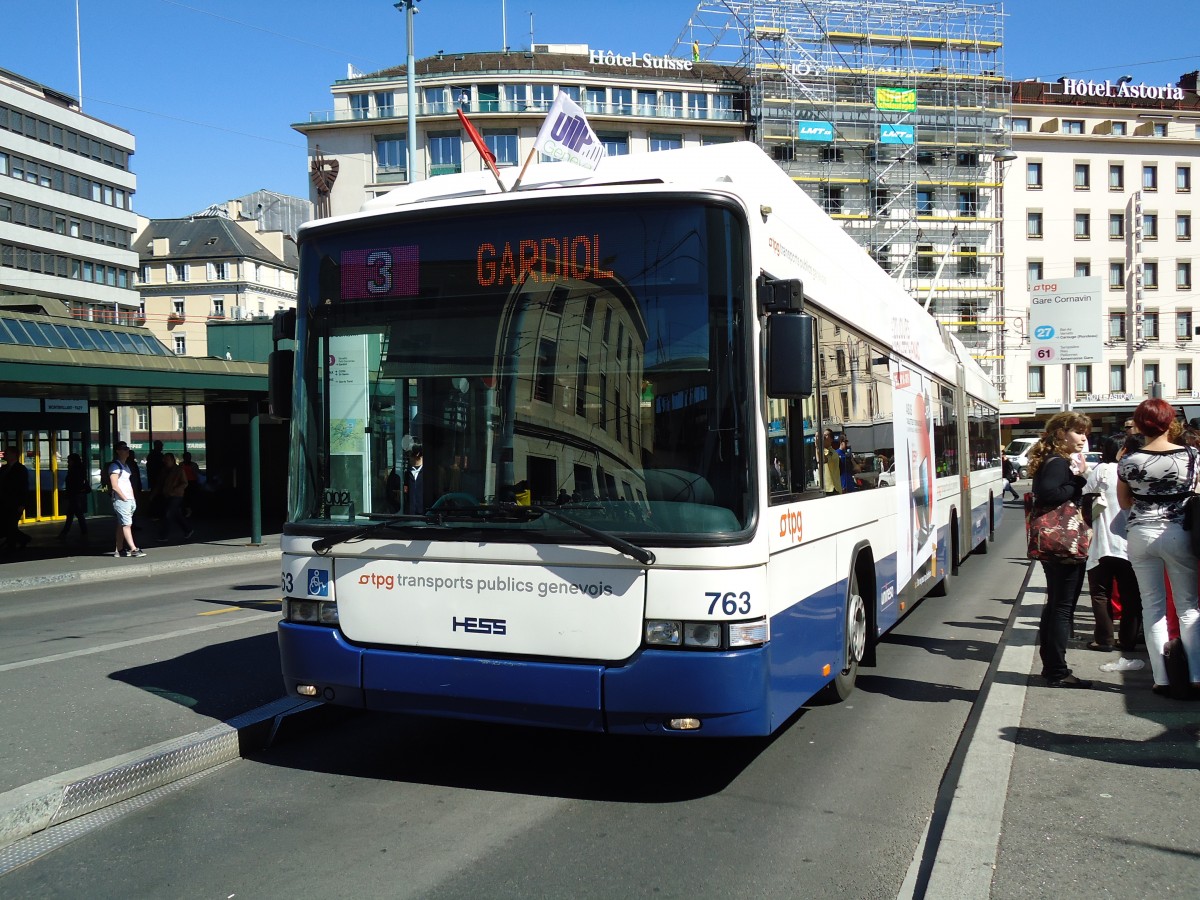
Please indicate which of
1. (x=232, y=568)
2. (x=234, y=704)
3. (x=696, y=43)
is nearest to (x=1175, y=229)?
(x=696, y=43)

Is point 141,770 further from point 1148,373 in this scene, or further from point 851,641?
point 1148,373

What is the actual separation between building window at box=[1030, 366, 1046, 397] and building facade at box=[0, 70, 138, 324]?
56371mm

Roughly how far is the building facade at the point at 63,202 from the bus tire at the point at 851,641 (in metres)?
69.0

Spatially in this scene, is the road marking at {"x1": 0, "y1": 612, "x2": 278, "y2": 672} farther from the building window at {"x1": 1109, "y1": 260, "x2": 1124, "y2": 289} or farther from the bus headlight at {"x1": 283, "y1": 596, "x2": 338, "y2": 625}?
the building window at {"x1": 1109, "y1": 260, "x2": 1124, "y2": 289}

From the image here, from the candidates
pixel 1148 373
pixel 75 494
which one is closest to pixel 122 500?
pixel 75 494

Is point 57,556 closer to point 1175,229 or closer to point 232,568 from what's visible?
point 232,568

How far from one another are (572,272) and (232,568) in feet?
48.8

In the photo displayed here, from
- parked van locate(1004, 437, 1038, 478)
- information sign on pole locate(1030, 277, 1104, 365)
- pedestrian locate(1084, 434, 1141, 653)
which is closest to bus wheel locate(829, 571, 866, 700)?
pedestrian locate(1084, 434, 1141, 653)

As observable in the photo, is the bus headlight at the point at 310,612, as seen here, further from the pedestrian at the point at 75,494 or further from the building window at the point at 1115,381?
the building window at the point at 1115,381

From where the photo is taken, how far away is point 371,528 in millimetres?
5387

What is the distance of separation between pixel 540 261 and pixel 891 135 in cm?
6754

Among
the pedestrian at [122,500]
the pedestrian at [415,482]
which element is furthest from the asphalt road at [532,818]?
the pedestrian at [122,500]

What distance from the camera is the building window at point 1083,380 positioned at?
6938 centimetres

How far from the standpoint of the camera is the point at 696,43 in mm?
73812
